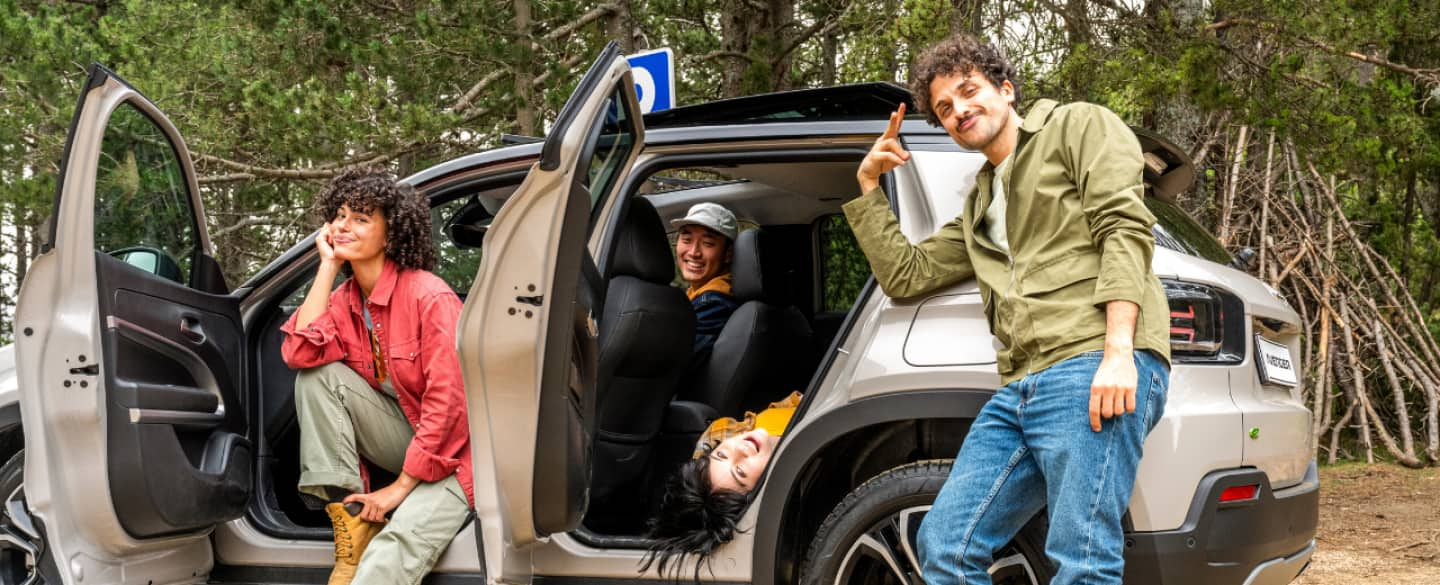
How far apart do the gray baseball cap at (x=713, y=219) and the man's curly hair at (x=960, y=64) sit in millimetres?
1846

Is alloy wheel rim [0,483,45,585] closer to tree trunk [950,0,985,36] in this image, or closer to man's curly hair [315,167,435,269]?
man's curly hair [315,167,435,269]

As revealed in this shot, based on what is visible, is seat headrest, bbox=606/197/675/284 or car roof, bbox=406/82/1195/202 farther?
seat headrest, bbox=606/197/675/284

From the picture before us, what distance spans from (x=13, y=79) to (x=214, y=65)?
60.9 inches

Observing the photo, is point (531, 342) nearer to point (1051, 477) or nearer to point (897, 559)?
point (897, 559)

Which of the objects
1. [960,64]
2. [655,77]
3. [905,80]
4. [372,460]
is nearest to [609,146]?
[960,64]

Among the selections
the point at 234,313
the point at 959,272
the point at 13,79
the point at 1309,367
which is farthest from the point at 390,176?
the point at 13,79

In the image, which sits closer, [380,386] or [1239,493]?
[1239,493]

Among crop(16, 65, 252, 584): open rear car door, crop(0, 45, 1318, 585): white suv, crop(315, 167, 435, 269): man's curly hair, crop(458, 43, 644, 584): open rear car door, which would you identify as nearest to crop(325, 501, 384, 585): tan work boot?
crop(0, 45, 1318, 585): white suv

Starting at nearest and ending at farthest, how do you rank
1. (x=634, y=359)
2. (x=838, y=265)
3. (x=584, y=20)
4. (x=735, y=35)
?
1. (x=634, y=359)
2. (x=838, y=265)
3. (x=584, y=20)
4. (x=735, y=35)

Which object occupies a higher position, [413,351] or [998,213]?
[998,213]

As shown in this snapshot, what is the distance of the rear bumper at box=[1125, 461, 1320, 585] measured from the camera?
2.62 m

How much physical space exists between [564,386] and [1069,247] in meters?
1.26

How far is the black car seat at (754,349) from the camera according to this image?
4277 mm

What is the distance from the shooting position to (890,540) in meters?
2.96
